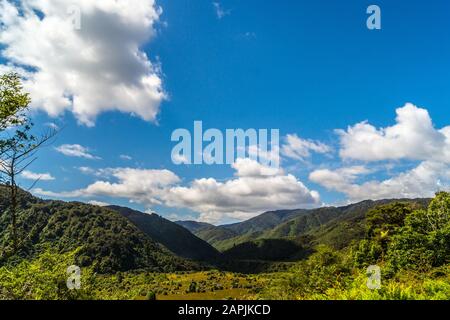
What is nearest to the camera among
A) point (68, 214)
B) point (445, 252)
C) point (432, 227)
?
point (445, 252)

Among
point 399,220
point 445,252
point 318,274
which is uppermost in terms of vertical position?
point 399,220
